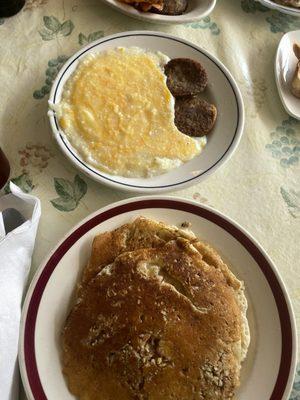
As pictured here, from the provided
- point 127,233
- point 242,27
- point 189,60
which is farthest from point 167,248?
point 242,27

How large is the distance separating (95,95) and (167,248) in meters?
0.52

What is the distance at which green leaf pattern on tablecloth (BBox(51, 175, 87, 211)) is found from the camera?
1.21 m

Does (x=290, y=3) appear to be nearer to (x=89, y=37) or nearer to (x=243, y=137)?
(x=243, y=137)

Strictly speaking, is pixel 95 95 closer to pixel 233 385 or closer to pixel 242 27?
pixel 242 27

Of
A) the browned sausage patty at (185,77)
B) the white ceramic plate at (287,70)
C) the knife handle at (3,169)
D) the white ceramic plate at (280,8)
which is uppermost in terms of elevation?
the white ceramic plate at (280,8)

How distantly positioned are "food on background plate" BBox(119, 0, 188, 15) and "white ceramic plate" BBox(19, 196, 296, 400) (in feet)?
2.19

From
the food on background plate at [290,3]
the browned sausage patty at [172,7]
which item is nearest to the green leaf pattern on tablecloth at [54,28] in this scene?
the browned sausage patty at [172,7]

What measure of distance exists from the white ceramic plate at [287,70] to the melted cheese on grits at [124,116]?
1.11 ft

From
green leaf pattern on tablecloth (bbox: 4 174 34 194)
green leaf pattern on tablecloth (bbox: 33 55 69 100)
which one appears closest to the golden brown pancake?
green leaf pattern on tablecloth (bbox: 4 174 34 194)

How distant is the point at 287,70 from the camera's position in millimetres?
1509

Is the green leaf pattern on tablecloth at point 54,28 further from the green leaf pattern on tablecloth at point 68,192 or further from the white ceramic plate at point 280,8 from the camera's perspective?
the white ceramic plate at point 280,8

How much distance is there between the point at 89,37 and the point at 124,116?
0.36 m

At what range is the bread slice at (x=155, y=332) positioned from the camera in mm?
919

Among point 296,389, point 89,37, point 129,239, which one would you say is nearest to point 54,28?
point 89,37
